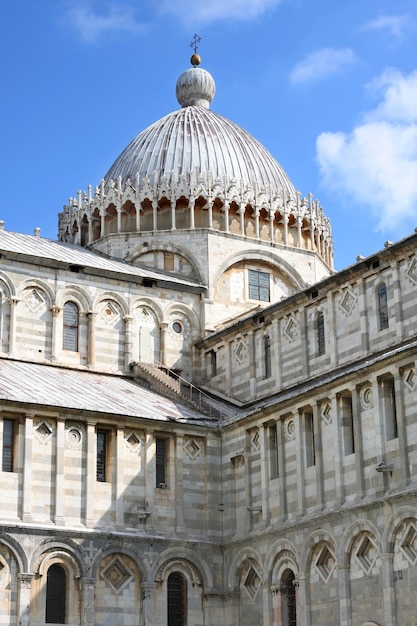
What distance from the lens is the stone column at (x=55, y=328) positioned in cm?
4847

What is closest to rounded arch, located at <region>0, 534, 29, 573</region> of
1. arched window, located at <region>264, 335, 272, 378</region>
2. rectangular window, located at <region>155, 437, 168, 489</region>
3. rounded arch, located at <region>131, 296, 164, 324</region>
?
rectangular window, located at <region>155, 437, 168, 489</region>

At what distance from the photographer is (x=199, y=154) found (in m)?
58.0

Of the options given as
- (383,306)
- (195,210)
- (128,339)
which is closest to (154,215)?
(195,210)

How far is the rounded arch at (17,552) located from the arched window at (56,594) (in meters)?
1.07

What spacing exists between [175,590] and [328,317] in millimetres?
11590

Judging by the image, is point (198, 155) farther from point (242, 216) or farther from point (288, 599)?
point (288, 599)

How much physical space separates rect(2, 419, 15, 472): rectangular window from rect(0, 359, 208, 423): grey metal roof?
1016 mm

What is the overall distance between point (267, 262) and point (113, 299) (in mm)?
8801

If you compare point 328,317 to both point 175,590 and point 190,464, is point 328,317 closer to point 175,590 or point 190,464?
point 190,464

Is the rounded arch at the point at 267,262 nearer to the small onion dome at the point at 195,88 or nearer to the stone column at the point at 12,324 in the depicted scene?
the stone column at the point at 12,324

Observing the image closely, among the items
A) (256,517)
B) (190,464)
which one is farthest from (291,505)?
(190,464)

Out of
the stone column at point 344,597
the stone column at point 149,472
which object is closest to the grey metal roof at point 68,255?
the stone column at point 149,472

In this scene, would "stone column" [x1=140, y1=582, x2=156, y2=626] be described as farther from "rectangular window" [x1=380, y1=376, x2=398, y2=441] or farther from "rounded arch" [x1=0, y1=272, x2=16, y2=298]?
"rounded arch" [x1=0, y1=272, x2=16, y2=298]

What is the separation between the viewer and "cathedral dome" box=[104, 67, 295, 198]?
5738 centimetres
